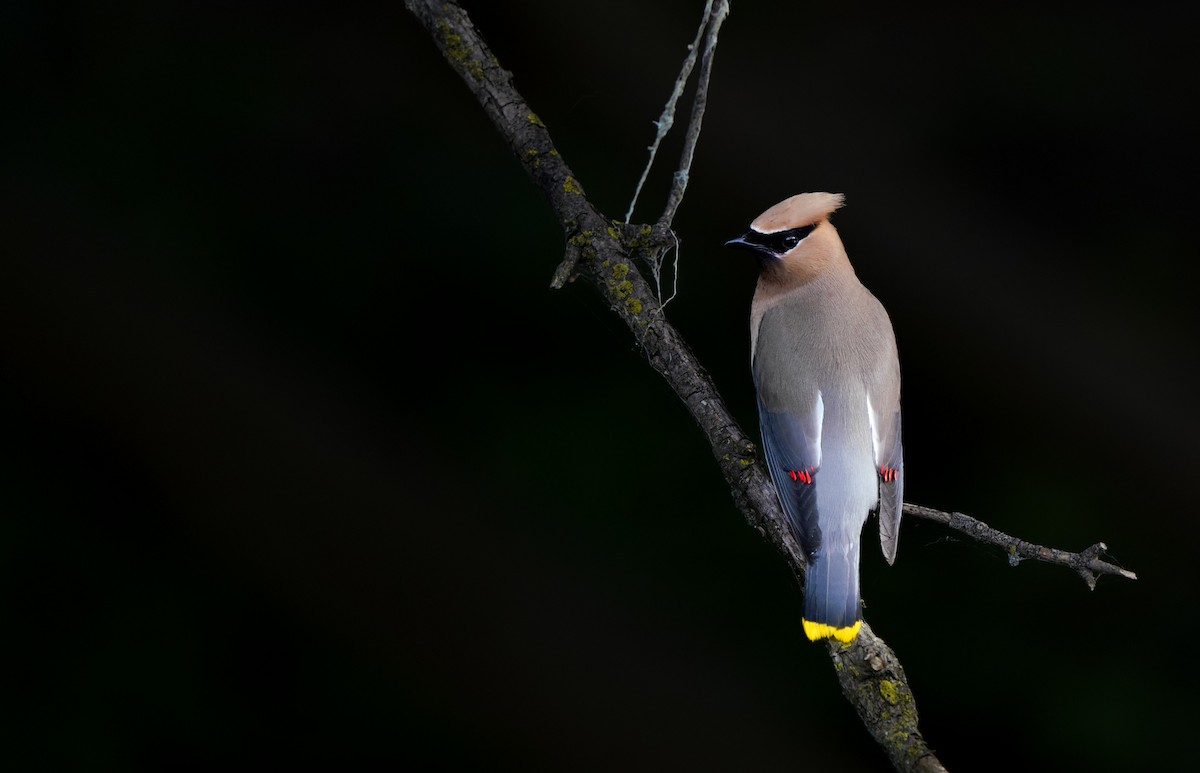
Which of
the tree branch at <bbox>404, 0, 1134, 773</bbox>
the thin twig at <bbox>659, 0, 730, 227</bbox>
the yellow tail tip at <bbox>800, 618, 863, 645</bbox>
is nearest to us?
the tree branch at <bbox>404, 0, 1134, 773</bbox>

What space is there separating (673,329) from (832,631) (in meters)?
0.57

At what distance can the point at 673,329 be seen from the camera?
7.00ft

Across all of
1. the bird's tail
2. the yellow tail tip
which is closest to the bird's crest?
the bird's tail

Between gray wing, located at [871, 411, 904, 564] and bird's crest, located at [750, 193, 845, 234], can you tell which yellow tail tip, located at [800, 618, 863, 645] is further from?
bird's crest, located at [750, 193, 845, 234]

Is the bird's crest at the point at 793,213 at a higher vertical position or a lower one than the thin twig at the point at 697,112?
lower

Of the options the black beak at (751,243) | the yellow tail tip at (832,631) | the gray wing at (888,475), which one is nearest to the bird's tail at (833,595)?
the yellow tail tip at (832,631)

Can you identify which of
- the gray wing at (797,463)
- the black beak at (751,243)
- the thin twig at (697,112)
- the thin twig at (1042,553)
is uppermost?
the thin twig at (697,112)

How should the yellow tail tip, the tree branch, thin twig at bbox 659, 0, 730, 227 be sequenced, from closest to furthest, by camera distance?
the tree branch → the yellow tail tip → thin twig at bbox 659, 0, 730, 227

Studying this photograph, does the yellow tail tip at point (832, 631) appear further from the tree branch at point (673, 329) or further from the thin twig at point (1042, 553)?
the thin twig at point (1042, 553)

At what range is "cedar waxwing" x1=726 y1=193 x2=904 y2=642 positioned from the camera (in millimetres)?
2166

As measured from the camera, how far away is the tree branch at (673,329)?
1726 mm

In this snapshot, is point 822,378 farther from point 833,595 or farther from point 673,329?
point 833,595

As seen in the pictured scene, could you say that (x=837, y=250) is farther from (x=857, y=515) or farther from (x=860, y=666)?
(x=860, y=666)

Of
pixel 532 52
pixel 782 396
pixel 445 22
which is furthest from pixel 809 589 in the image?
pixel 532 52
